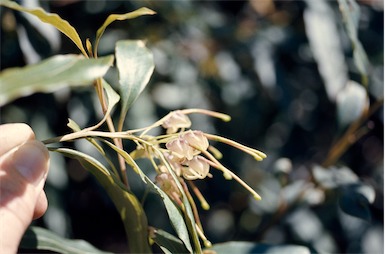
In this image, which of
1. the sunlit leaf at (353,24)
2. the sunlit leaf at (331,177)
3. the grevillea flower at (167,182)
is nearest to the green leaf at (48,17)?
the grevillea flower at (167,182)

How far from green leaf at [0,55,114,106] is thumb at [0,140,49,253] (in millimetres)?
106

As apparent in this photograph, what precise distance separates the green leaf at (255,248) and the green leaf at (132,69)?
0.78ft

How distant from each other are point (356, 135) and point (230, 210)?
65cm

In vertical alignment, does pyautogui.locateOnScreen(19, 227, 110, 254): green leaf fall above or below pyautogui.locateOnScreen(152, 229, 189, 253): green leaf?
below

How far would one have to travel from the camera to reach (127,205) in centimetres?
62

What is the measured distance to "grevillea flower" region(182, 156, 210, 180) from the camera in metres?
0.57

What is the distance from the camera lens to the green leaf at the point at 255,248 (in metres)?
0.75

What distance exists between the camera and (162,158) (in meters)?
0.54

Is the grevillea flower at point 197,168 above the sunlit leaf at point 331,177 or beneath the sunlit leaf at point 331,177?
above

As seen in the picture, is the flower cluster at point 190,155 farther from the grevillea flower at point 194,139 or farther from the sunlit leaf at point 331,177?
the sunlit leaf at point 331,177

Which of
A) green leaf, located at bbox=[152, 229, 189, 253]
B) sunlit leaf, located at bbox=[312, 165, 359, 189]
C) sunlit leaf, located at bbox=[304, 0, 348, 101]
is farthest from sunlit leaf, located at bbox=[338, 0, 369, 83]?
green leaf, located at bbox=[152, 229, 189, 253]

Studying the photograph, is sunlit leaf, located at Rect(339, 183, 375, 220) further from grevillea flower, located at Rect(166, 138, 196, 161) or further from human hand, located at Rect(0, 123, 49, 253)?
human hand, located at Rect(0, 123, 49, 253)

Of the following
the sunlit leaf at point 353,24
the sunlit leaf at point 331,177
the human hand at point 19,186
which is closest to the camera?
the human hand at point 19,186

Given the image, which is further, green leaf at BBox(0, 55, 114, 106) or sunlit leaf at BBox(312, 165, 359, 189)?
sunlit leaf at BBox(312, 165, 359, 189)
